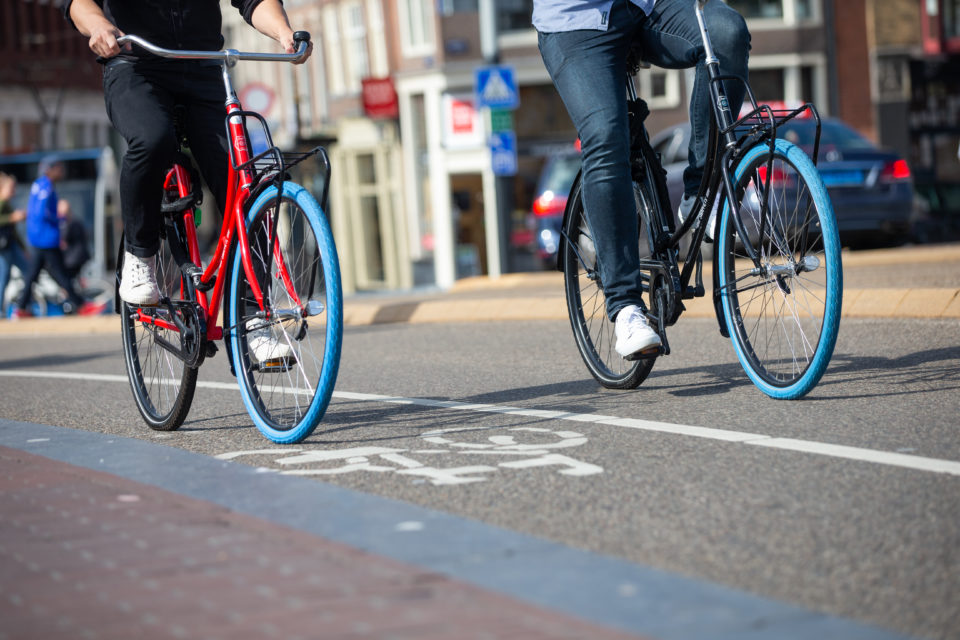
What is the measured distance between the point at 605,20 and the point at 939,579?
9.46 ft

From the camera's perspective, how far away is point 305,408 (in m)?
4.61

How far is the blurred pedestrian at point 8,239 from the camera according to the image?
1964 cm

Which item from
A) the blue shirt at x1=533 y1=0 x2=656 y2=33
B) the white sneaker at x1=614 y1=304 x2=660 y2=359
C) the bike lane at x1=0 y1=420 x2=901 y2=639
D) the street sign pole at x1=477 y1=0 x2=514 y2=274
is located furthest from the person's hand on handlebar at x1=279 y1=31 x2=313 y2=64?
the street sign pole at x1=477 y1=0 x2=514 y2=274

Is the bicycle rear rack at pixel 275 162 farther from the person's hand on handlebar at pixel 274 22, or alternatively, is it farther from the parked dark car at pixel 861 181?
the parked dark car at pixel 861 181

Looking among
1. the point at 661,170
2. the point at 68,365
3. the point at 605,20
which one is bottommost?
the point at 68,365

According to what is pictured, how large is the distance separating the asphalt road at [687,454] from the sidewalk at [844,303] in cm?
45

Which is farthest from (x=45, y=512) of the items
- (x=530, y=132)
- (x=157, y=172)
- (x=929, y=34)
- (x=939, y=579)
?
(x=929, y=34)

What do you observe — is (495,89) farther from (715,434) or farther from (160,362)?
(715,434)

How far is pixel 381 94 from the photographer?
35.4m

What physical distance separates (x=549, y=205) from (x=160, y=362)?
15.3m

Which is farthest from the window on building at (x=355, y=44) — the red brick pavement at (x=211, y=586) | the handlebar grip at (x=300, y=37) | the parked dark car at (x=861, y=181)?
the red brick pavement at (x=211, y=586)

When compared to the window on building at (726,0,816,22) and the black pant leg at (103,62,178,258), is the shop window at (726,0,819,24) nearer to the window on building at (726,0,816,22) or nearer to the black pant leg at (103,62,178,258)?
the window on building at (726,0,816,22)

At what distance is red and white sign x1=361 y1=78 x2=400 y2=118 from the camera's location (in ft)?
116

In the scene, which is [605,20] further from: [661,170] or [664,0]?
[661,170]
